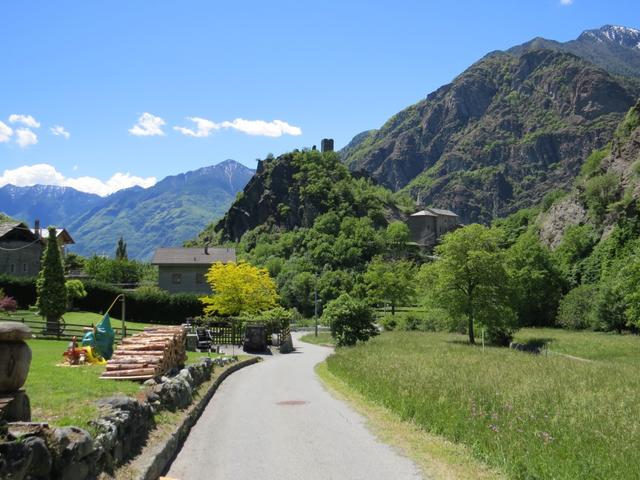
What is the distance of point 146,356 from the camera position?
18594 millimetres

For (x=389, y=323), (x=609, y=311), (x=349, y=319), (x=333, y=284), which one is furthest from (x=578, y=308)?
(x=333, y=284)

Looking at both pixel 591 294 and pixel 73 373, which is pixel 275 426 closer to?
pixel 73 373

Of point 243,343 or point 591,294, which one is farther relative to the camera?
point 591,294

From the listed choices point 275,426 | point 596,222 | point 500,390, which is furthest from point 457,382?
point 596,222

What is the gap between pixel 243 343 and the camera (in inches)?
1767

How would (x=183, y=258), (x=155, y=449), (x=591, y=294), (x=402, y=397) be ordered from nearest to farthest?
(x=155, y=449) < (x=402, y=397) < (x=591, y=294) < (x=183, y=258)

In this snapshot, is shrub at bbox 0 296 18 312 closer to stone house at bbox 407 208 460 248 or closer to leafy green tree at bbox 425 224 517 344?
leafy green tree at bbox 425 224 517 344

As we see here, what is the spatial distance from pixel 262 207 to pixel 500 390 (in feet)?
523

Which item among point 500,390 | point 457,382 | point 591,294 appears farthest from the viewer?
point 591,294

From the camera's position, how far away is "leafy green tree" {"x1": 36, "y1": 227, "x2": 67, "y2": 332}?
41.4m

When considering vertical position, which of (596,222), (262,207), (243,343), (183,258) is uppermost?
(262,207)

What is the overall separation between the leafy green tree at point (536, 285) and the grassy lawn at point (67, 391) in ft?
225

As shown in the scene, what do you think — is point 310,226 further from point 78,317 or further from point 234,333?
point 234,333

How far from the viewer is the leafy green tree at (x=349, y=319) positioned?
4419 cm
